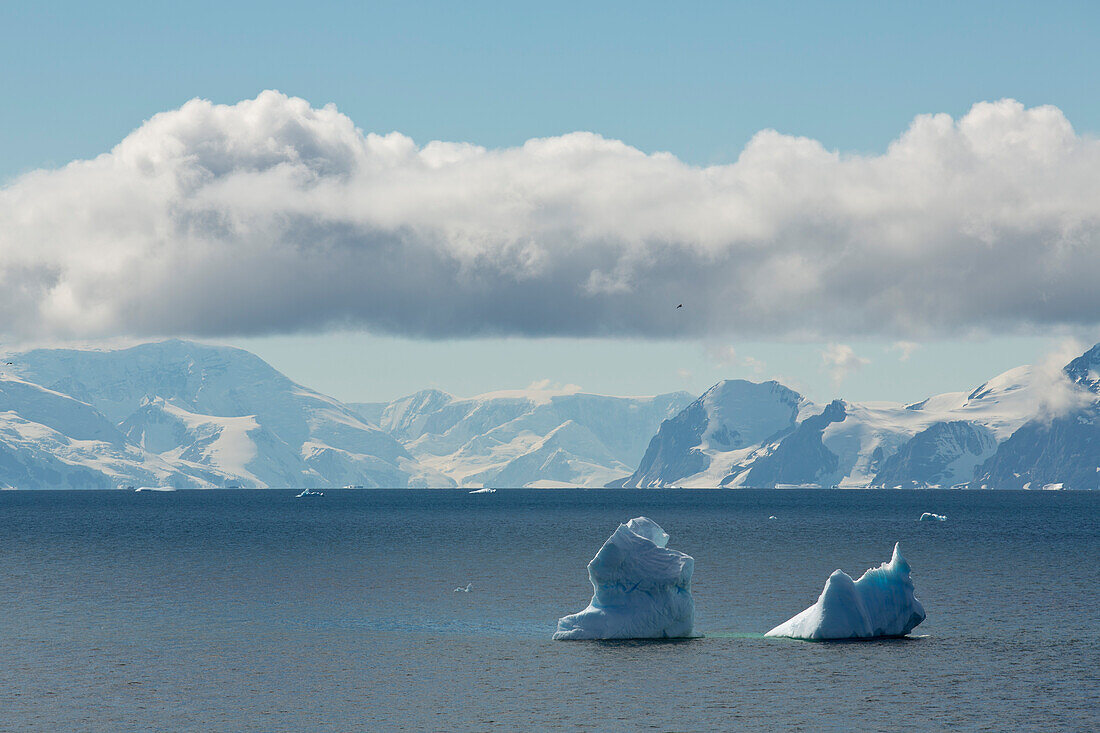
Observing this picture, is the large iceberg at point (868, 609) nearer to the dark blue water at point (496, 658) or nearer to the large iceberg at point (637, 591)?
the dark blue water at point (496, 658)

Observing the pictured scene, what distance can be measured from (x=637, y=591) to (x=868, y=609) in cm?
1374

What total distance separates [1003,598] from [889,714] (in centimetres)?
4885

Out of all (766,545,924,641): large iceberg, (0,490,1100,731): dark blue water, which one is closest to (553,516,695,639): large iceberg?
(0,490,1100,731): dark blue water

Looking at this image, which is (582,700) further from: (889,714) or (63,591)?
(63,591)

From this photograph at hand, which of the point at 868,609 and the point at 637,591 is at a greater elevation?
the point at 637,591

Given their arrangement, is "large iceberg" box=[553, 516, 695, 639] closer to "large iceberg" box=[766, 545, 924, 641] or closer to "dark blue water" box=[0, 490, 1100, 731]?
"dark blue water" box=[0, 490, 1100, 731]

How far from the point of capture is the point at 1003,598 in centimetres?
9812

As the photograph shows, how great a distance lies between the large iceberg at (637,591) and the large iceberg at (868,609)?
7780 millimetres

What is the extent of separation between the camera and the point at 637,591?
72.8 metres

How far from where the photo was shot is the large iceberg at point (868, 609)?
7206cm

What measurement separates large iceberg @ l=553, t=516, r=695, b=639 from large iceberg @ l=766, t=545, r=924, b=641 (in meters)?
7.78

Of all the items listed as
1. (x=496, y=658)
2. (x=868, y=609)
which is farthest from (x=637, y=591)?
(x=868, y=609)

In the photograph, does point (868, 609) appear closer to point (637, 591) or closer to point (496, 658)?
point (637, 591)

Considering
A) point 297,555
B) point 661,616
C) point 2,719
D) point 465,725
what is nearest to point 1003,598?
point 661,616
